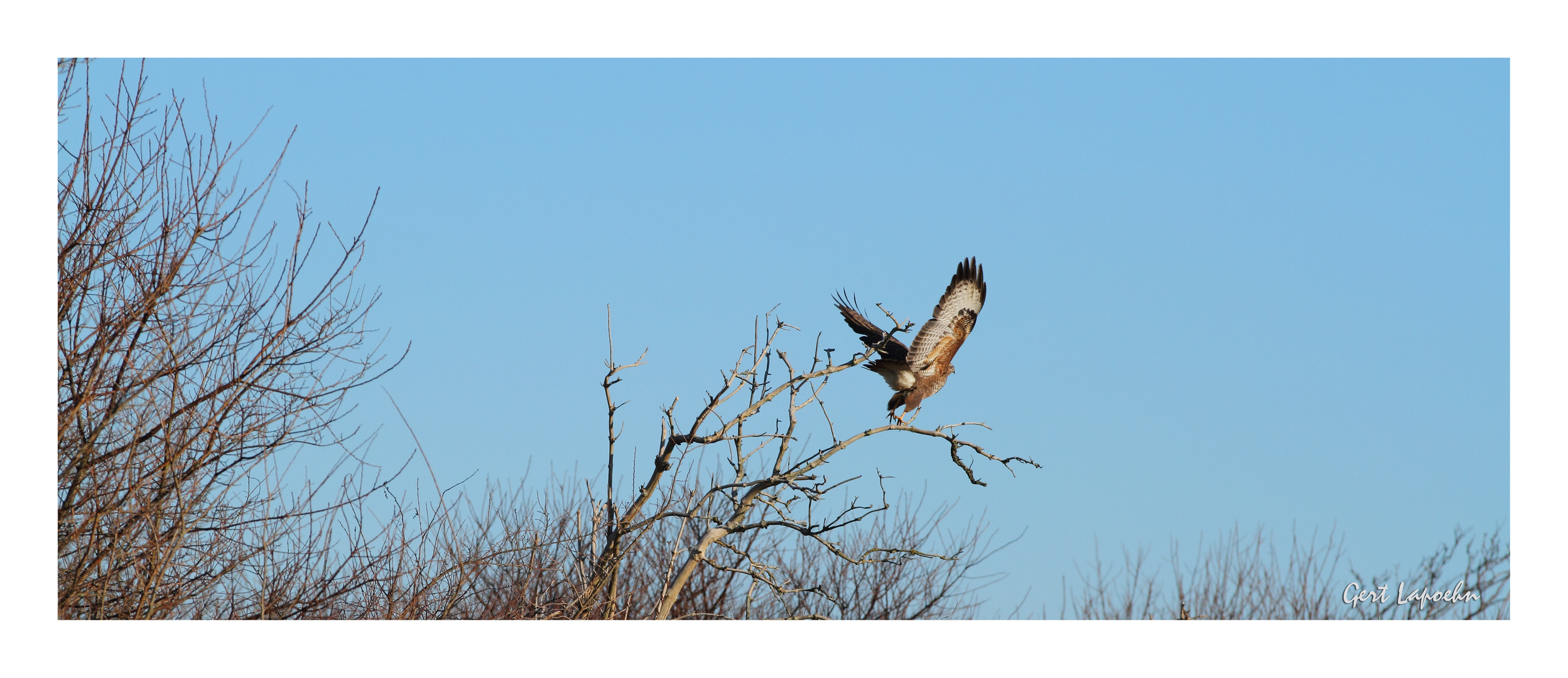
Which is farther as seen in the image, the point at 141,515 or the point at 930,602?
the point at 930,602

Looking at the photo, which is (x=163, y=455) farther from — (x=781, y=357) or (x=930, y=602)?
(x=930, y=602)

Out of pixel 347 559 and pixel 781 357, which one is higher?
pixel 781 357

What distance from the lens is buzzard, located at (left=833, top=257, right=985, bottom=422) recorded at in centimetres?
752

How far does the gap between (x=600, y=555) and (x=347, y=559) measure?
4.49ft

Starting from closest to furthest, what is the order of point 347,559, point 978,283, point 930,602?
1. point 347,559
2. point 978,283
3. point 930,602

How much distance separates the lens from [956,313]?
7777 mm

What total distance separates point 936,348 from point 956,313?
0.30 meters

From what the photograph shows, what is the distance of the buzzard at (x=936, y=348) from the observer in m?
7.52

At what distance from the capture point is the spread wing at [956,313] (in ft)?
25.2

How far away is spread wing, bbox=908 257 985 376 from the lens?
7676 millimetres

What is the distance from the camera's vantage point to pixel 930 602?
62.6 feet

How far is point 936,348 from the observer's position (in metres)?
7.63
